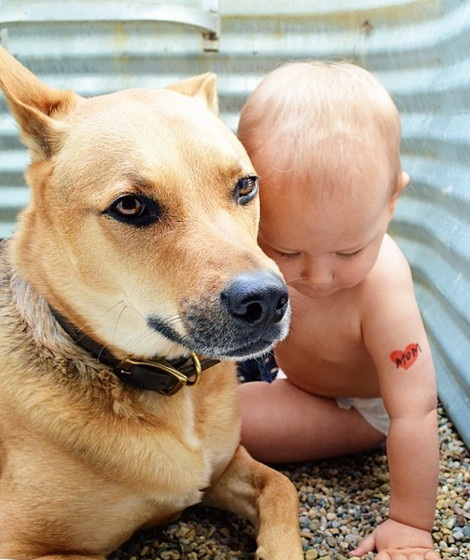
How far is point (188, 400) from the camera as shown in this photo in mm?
2295

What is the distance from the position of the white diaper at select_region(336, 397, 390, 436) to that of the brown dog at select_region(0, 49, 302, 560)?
697 mm

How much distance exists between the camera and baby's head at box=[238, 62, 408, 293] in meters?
2.16

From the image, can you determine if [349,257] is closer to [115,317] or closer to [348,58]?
[115,317]

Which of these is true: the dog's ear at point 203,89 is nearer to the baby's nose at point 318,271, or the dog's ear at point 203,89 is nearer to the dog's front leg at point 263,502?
the baby's nose at point 318,271

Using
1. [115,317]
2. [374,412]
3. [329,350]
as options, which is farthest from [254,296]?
[374,412]

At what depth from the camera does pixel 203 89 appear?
8.04ft

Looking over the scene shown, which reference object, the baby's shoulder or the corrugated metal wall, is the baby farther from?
the corrugated metal wall

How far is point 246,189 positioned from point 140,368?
0.59 m

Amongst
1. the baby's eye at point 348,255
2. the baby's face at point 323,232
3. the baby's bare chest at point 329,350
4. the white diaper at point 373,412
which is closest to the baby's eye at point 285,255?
the baby's face at point 323,232

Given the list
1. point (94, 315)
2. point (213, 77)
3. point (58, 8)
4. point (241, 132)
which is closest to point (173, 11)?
point (58, 8)

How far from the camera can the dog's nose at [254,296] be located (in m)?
1.74

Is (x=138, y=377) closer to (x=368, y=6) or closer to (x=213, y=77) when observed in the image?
(x=213, y=77)

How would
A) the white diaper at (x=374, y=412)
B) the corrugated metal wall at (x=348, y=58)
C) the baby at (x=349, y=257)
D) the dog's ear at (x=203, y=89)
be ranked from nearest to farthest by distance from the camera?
the baby at (x=349, y=257), the dog's ear at (x=203, y=89), the white diaper at (x=374, y=412), the corrugated metal wall at (x=348, y=58)

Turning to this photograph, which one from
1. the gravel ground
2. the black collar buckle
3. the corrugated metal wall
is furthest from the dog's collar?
the corrugated metal wall
